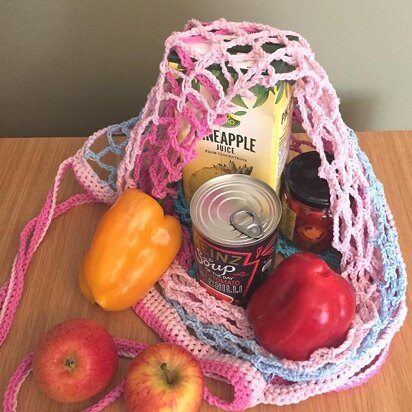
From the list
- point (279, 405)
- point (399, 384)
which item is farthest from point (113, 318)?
point (399, 384)

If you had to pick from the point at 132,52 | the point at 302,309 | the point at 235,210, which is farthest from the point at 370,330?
the point at 132,52

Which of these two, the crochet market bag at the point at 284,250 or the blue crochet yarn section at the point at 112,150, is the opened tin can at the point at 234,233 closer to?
the crochet market bag at the point at 284,250

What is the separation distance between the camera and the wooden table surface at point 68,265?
1.95 ft

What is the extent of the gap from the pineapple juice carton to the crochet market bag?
1 cm

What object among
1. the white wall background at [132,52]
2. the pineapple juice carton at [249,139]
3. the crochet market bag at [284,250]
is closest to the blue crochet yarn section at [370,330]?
the crochet market bag at [284,250]

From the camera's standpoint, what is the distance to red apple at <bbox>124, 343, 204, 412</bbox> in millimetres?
542

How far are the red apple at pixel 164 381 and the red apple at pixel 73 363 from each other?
0.03 meters

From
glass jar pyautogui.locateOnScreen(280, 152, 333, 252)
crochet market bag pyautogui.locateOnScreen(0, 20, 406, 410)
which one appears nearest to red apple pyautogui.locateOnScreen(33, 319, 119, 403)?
crochet market bag pyautogui.locateOnScreen(0, 20, 406, 410)

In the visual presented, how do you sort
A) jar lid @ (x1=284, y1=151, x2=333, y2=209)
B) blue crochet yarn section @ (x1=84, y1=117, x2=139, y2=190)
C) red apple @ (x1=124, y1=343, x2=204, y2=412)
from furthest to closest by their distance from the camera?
blue crochet yarn section @ (x1=84, y1=117, x2=139, y2=190)
jar lid @ (x1=284, y1=151, x2=333, y2=209)
red apple @ (x1=124, y1=343, x2=204, y2=412)

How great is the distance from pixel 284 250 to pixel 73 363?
290 millimetres

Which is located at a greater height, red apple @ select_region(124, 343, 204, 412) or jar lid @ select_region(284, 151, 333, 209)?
jar lid @ select_region(284, 151, 333, 209)

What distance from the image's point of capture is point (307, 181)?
2.18 feet

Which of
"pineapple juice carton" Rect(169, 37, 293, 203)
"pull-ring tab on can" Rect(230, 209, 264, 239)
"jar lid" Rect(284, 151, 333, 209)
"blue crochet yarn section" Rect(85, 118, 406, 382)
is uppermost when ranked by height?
"pineapple juice carton" Rect(169, 37, 293, 203)

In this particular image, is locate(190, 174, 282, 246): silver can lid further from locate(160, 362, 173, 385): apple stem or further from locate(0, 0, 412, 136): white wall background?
locate(0, 0, 412, 136): white wall background
